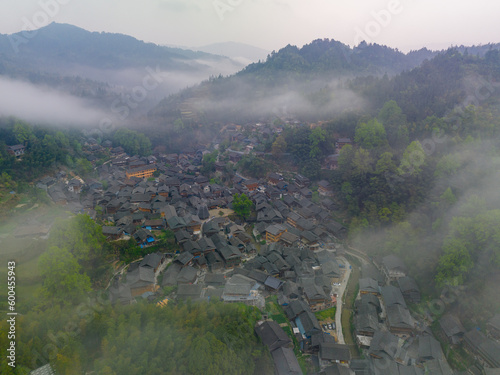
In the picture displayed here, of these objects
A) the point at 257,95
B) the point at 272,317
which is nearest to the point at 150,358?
the point at 272,317

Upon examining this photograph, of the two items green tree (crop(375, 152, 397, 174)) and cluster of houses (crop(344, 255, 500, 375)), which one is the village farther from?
green tree (crop(375, 152, 397, 174))

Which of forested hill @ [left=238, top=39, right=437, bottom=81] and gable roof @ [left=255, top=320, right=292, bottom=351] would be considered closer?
gable roof @ [left=255, top=320, right=292, bottom=351]

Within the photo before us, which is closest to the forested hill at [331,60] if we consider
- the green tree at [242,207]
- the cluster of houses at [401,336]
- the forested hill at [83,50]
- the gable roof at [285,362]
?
the green tree at [242,207]

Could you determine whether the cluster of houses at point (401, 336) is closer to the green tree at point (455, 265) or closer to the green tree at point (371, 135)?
the green tree at point (455, 265)

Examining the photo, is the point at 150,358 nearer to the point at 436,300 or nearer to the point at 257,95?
the point at 436,300

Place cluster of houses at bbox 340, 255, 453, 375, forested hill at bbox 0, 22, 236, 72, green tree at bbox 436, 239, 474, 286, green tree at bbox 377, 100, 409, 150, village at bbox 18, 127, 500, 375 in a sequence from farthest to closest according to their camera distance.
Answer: forested hill at bbox 0, 22, 236, 72
green tree at bbox 377, 100, 409, 150
green tree at bbox 436, 239, 474, 286
village at bbox 18, 127, 500, 375
cluster of houses at bbox 340, 255, 453, 375

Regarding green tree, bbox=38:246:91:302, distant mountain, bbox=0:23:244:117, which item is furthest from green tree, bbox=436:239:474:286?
distant mountain, bbox=0:23:244:117
